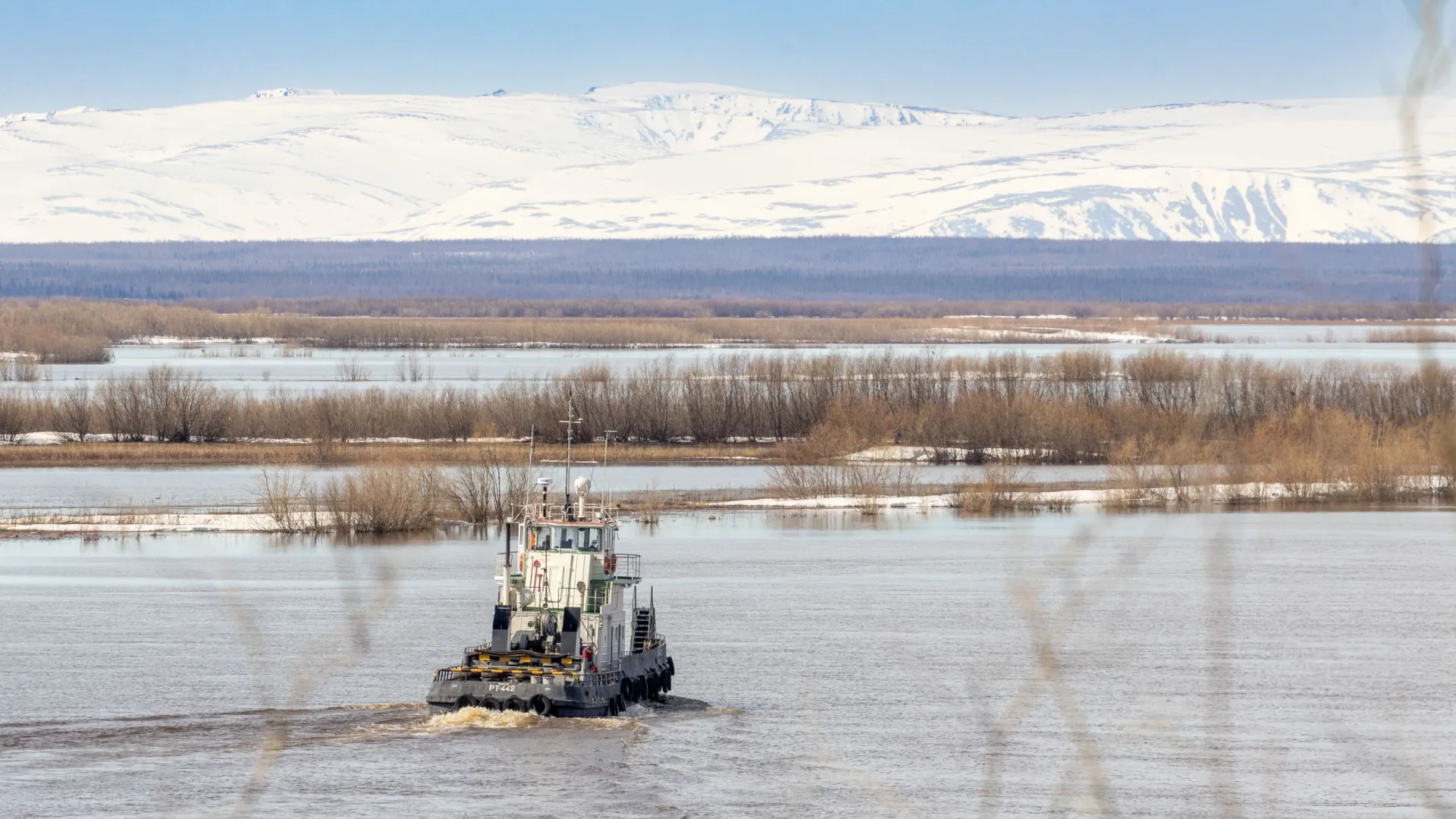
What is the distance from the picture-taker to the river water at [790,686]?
30312 millimetres

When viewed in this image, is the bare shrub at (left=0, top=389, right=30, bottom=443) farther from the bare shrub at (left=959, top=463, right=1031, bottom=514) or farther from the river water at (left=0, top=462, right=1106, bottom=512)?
the bare shrub at (left=959, top=463, right=1031, bottom=514)

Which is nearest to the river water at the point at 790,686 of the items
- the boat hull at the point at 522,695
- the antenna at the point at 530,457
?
the boat hull at the point at 522,695

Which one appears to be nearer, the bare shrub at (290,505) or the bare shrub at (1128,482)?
the bare shrub at (290,505)

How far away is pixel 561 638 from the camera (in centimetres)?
3744

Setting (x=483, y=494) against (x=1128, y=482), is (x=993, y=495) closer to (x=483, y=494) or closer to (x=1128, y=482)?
(x=1128, y=482)

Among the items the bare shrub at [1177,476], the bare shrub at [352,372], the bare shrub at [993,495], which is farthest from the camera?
the bare shrub at [352,372]

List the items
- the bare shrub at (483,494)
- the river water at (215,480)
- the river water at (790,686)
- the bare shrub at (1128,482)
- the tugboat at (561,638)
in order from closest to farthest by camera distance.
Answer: the river water at (790,686) < the tugboat at (561,638) < the bare shrub at (483,494) < the bare shrub at (1128,482) < the river water at (215,480)

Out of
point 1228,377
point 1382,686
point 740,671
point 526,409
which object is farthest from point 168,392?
point 1382,686

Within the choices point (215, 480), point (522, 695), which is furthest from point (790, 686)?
point (215, 480)

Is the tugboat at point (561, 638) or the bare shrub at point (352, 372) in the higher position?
the bare shrub at point (352, 372)

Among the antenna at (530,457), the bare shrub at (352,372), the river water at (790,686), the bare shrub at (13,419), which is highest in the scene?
the bare shrub at (352,372)

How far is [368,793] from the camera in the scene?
98.9 ft

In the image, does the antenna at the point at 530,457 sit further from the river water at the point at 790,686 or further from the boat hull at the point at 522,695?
the boat hull at the point at 522,695

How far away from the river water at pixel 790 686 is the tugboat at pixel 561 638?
715mm
